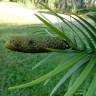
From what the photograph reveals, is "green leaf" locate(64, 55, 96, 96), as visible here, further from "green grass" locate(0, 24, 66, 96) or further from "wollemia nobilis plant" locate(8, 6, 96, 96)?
"green grass" locate(0, 24, 66, 96)

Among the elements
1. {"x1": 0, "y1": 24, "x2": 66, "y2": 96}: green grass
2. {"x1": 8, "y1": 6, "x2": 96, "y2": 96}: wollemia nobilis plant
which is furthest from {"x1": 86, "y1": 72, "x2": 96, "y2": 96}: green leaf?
{"x1": 0, "y1": 24, "x2": 66, "y2": 96}: green grass

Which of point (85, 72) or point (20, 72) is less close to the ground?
point (85, 72)

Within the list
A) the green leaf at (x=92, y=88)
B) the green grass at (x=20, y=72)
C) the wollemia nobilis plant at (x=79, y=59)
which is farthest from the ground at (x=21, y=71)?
the green leaf at (x=92, y=88)

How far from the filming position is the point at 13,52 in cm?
751

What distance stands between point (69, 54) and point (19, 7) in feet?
61.7

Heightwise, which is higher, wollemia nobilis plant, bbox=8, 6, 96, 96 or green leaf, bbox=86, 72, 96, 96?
wollemia nobilis plant, bbox=8, 6, 96, 96

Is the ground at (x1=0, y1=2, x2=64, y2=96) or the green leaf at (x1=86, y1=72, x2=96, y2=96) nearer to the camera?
the green leaf at (x1=86, y1=72, x2=96, y2=96)

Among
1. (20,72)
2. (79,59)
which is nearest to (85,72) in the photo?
(79,59)

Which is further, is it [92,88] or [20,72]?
[20,72]

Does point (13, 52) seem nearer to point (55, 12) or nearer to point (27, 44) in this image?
point (27, 44)

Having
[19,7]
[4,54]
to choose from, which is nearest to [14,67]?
[4,54]

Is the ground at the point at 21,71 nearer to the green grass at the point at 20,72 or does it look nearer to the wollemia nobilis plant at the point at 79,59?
the green grass at the point at 20,72

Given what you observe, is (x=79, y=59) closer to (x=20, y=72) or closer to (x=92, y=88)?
(x=92, y=88)

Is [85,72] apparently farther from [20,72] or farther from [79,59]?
[20,72]
